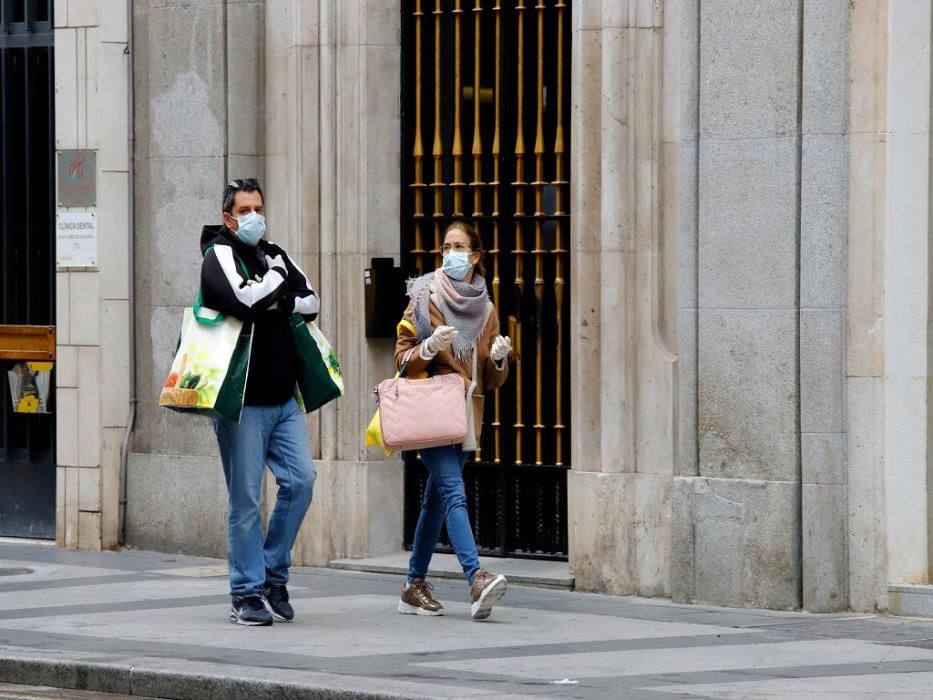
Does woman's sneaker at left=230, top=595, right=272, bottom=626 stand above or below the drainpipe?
below

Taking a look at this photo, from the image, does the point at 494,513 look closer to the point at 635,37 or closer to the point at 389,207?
the point at 389,207

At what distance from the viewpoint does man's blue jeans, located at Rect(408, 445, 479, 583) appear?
9398 mm

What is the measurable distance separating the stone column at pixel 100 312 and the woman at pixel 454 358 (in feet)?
11.7

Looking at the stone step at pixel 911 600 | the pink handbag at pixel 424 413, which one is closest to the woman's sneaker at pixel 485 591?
the pink handbag at pixel 424 413

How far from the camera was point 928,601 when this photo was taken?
31.8 feet

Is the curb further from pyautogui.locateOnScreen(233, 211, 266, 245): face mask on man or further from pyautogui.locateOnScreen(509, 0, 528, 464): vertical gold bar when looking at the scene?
pyautogui.locateOnScreen(509, 0, 528, 464): vertical gold bar

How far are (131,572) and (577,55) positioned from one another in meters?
3.86

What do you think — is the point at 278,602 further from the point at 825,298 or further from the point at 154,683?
the point at 825,298

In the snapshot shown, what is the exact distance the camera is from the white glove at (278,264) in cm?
937

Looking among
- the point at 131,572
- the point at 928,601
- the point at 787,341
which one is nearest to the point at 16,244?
the point at 131,572

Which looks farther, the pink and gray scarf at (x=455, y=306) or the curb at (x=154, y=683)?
the pink and gray scarf at (x=455, y=306)

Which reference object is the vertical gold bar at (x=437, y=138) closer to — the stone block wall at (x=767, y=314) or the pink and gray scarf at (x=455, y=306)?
the stone block wall at (x=767, y=314)

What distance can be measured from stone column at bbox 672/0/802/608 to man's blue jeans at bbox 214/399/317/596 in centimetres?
207

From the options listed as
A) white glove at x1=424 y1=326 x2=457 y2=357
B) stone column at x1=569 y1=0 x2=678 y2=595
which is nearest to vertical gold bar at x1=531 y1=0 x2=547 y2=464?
stone column at x1=569 y1=0 x2=678 y2=595
